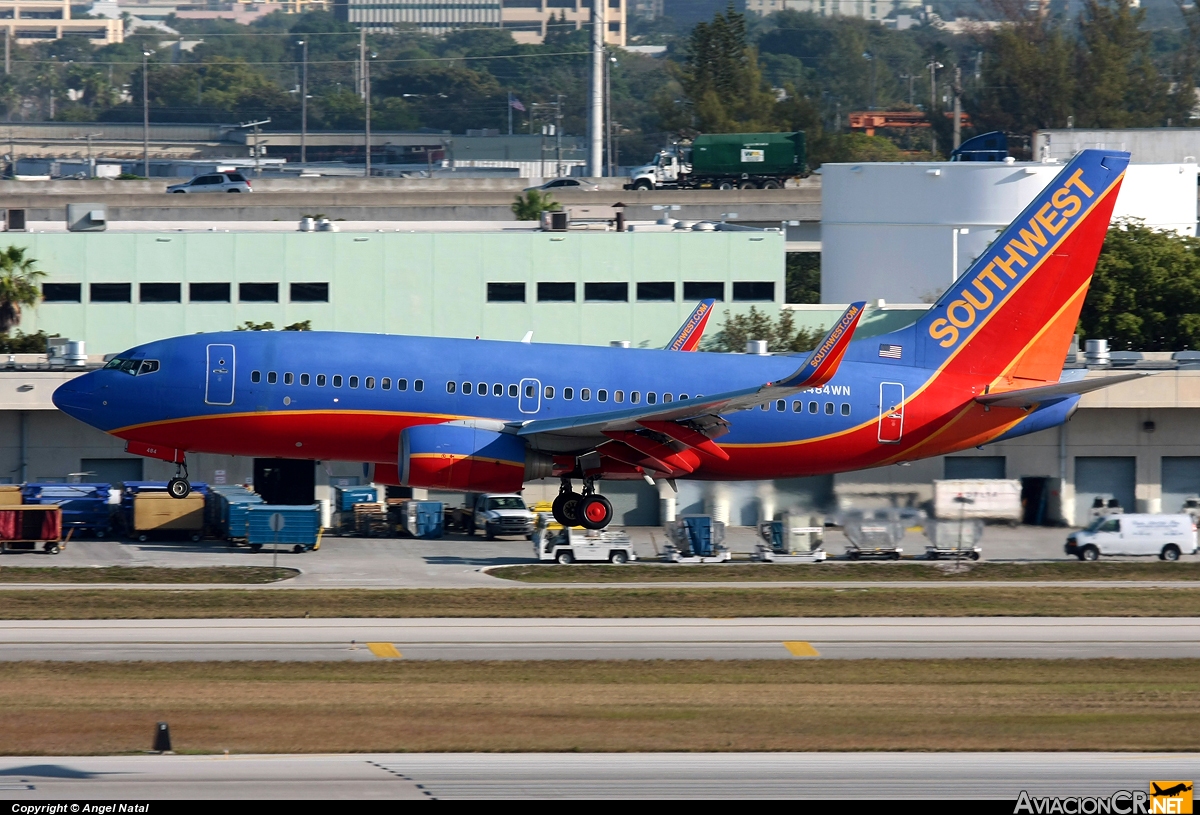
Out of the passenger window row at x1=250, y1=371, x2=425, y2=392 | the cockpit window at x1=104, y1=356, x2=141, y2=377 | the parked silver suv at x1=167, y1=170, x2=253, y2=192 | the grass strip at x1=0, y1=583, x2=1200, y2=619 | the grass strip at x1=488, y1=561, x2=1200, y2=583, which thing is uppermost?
the parked silver suv at x1=167, y1=170, x2=253, y2=192

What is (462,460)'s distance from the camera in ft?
129

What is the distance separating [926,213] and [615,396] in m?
48.0

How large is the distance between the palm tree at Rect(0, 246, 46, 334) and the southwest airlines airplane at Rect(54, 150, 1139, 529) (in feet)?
85.1

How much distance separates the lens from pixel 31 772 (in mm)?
23594

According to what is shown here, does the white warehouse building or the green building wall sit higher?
the white warehouse building

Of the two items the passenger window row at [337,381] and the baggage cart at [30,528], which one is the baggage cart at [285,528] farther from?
the passenger window row at [337,381]

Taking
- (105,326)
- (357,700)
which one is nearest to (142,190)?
(105,326)

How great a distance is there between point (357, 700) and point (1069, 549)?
3135cm

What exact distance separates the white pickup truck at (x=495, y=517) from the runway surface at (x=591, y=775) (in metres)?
30.6

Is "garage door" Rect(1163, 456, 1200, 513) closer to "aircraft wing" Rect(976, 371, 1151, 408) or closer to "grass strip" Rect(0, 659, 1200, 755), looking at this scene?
"aircraft wing" Rect(976, 371, 1151, 408)

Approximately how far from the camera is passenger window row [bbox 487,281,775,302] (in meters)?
67.4

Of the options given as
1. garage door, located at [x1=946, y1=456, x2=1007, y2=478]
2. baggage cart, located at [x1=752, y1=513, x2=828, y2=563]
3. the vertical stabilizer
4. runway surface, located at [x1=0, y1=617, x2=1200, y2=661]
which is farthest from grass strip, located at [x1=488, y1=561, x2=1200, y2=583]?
garage door, located at [x1=946, y1=456, x2=1007, y2=478]

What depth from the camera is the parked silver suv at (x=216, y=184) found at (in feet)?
425

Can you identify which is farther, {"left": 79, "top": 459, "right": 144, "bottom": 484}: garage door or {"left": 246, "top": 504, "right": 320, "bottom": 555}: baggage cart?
{"left": 79, "top": 459, "right": 144, "bottom": 484}: garage door
